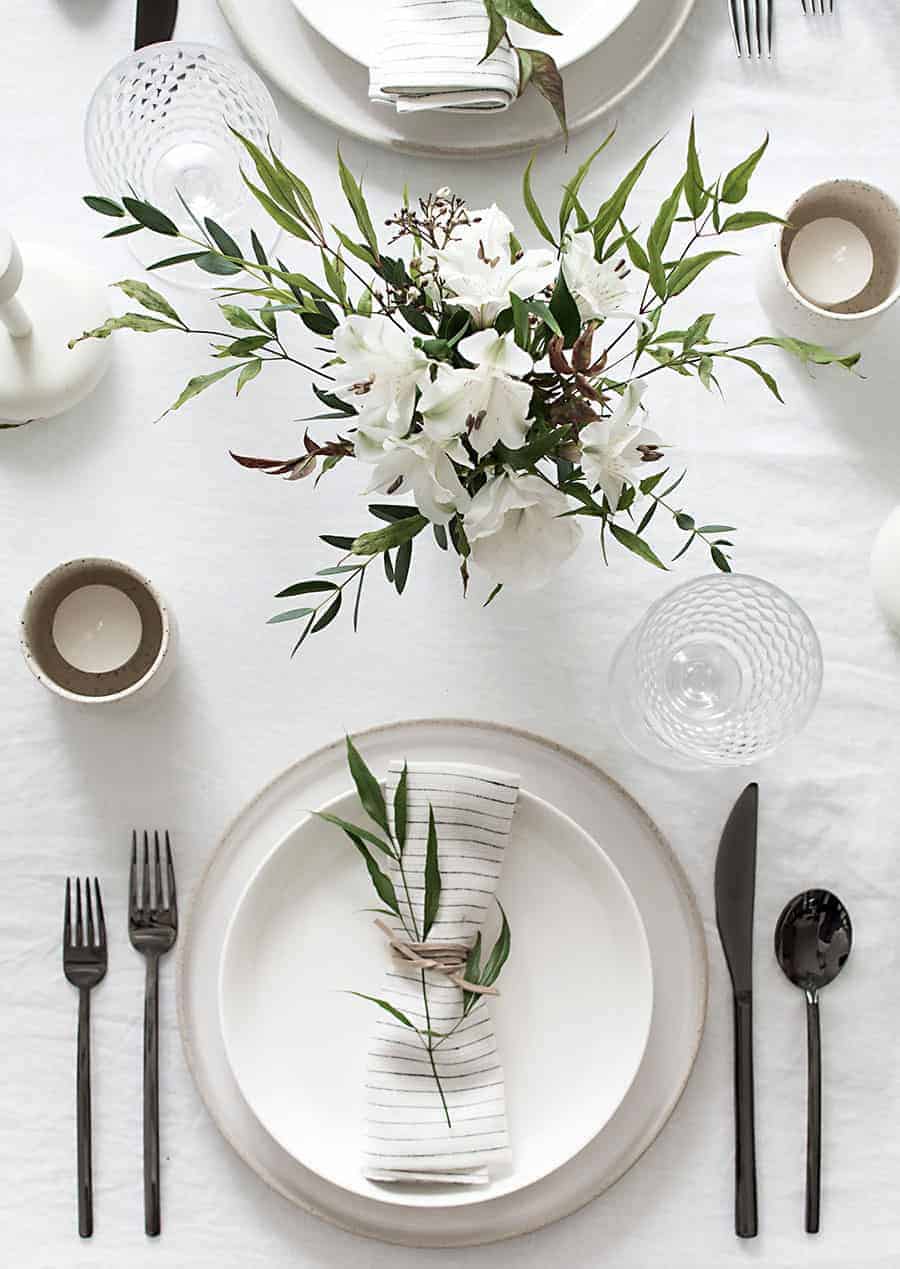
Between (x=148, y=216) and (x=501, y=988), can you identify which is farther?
(x=501, y=988)

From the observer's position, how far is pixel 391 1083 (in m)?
0.82

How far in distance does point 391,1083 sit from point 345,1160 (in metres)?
0.07

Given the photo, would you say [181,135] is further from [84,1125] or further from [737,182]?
[84,1125]

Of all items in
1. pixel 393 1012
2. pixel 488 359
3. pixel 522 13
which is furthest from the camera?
pixel 393 1012

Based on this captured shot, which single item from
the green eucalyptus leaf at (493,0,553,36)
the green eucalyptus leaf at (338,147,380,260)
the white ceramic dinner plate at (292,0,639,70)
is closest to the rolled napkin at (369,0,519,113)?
the white ceramic dinner plate at (292,0,639,70)

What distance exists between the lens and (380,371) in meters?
0.51

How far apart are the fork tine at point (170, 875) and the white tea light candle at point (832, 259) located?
60 centimetres

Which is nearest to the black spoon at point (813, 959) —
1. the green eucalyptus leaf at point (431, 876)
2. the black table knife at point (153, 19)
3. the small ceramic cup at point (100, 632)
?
the green eucalyptus leaf at point (431, 876)

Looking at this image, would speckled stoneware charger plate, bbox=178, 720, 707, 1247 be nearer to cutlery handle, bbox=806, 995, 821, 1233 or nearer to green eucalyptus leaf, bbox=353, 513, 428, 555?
cutlery handle, bbox=806, 995, 821, 1233

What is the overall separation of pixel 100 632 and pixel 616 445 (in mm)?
455

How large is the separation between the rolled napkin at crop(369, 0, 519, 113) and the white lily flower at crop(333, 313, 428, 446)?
14.1 inches

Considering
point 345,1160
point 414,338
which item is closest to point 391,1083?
point 345,1160

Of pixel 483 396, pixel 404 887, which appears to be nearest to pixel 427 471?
pixel 483 396

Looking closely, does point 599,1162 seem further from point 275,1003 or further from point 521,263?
point 521,263
